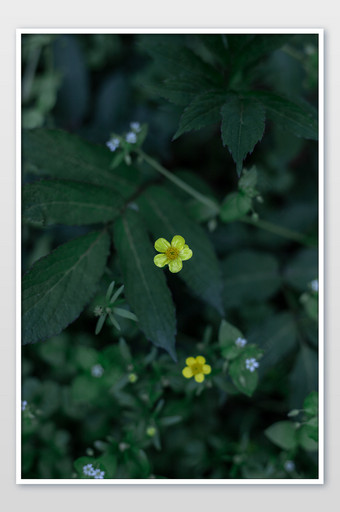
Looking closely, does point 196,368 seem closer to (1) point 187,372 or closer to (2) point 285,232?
(1) point 187,372

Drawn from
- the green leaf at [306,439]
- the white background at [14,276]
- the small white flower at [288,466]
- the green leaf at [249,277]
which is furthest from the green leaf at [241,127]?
the small white flower at [288,466]

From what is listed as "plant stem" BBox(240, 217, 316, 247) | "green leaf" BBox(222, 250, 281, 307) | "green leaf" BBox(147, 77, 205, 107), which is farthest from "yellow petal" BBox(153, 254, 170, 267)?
"plant stem" BBox(240, 217, 316, 247)

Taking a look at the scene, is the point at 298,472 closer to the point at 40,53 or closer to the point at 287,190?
the point at 287,190

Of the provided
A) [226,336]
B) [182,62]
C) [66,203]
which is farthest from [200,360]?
[182,62]

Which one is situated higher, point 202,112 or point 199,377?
point 202,112

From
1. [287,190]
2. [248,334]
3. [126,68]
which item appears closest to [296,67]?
[287,190]

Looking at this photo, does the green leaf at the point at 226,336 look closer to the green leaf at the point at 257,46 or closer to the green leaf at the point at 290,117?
the green leaf at the point at 290,117
